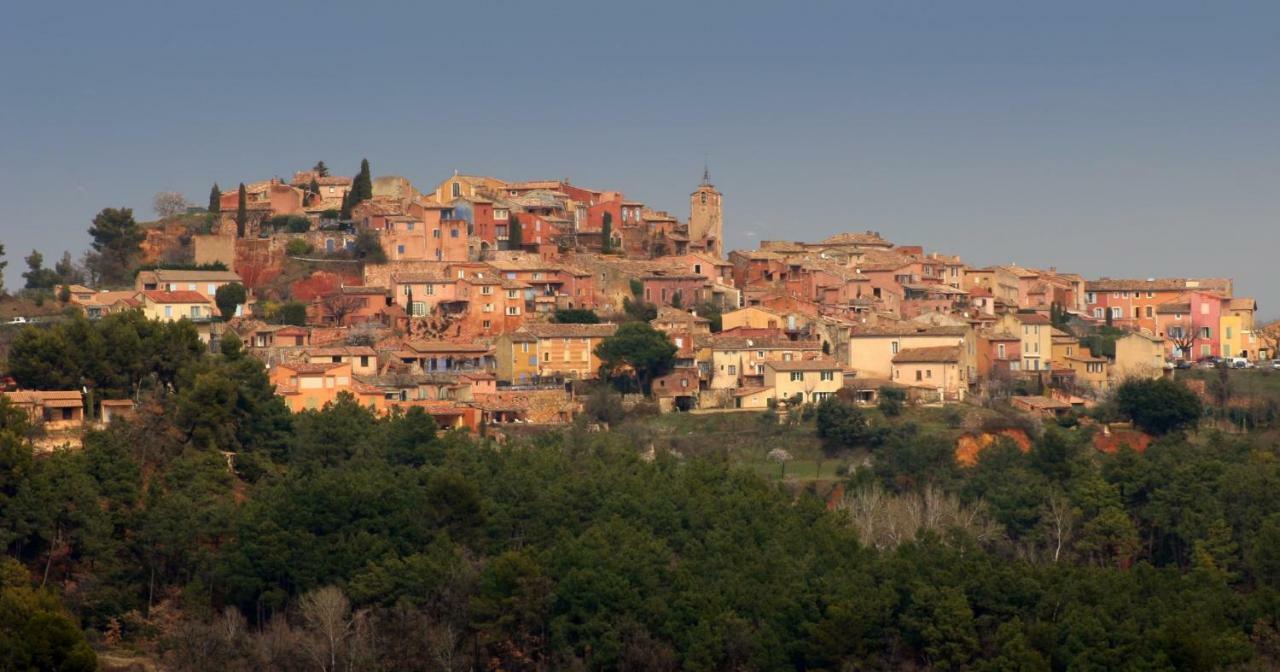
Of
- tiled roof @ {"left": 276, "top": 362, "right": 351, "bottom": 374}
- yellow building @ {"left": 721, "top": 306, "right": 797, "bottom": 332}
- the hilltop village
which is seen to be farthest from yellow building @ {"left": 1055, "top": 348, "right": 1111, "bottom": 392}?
tiled roof @ {"left": 276, "top": 362, "right": 351, "bottom": 374}

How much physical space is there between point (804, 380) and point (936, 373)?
10.8 ft

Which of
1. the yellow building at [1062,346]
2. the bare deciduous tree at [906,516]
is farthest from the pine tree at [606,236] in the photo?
the bare deciduous tree at [906,516]

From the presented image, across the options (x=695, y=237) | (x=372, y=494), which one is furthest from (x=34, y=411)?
(x=695, y=237)

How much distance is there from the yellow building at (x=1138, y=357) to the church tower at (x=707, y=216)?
1540cm

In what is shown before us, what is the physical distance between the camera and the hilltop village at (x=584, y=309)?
5859 centimetres

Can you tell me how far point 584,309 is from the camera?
64.3m

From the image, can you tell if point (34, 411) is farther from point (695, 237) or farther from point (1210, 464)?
point (695, 237)

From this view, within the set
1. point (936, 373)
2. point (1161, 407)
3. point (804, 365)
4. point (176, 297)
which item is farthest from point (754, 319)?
point (176, 297)

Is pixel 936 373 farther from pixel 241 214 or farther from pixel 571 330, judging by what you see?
pixel 241 214

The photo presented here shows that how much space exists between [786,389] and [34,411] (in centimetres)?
1835

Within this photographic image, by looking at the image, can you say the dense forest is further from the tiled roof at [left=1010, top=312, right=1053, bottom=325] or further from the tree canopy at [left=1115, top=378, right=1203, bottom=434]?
the tiled roof at [left=1010, top=312, right=1053, bottom=325]

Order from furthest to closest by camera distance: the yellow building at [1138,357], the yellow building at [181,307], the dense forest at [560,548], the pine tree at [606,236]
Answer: the pine tree at [606,236] → the yellow building at [1138,357] → the yellow building at [181,307] → the dense forest at [560,548]

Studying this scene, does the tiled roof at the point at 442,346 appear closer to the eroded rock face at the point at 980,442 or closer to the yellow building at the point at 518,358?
the yellow building at the point at 518,358

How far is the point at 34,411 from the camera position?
158ft
